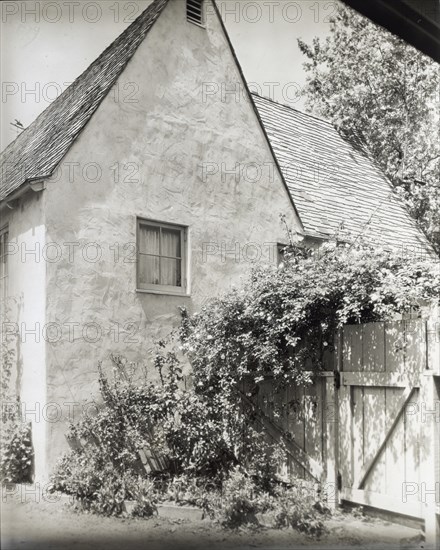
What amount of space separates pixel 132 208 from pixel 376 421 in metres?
4.72

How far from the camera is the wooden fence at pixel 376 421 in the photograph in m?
6.55

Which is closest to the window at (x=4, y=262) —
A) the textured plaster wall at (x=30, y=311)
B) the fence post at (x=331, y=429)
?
the textured plaster wall at (x=30, y=311)

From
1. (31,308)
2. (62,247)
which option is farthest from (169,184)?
(31,308)

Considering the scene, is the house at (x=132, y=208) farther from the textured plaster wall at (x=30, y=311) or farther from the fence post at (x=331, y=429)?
the fence post at (x=331, y=429)

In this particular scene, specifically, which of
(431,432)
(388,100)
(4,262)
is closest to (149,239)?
(4,262)

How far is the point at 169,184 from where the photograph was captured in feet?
32.6

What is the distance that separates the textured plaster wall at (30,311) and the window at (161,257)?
5.11ft

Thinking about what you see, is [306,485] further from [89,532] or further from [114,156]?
[114,156]

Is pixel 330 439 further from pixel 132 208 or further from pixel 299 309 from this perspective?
pixel 132 208

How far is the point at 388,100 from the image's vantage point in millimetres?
20844

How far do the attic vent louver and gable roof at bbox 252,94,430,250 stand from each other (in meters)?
3.69

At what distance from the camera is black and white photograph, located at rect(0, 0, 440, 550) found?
22.5 feet

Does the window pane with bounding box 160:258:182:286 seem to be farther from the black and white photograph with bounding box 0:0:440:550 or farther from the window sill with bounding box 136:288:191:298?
the window sill with bounding box 136:288:191:298

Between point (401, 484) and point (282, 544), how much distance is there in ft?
4.99
